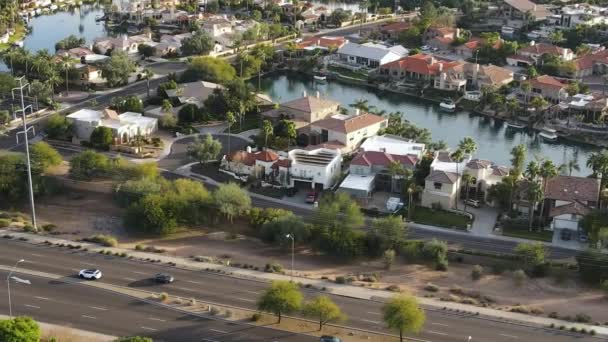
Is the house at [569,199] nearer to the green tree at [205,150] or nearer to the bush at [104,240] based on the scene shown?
the green tree at [205,150]

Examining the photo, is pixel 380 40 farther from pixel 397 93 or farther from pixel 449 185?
pixel 449 185

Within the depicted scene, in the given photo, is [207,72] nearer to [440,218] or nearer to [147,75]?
[147,75]

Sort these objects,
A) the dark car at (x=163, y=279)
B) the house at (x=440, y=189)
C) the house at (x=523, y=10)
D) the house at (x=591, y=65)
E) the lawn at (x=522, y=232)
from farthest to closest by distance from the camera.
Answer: the house at (x=523, y=10) → the house at (x=591, y=65) → the house at (x=440, y=189) → the lawn at (x=522, y=232) → the dark car at (x=163, y=279)

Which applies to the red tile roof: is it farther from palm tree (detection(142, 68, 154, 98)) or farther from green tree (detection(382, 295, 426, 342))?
palm tree (detection(142, 68, 154, 98))

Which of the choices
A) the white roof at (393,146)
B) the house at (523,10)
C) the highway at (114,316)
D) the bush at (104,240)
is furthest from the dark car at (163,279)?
the house at (523,10)

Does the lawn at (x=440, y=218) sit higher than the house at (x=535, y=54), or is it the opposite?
the house at (x=535, y=54)

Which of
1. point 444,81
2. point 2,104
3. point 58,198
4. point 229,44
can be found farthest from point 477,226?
point 229,44
